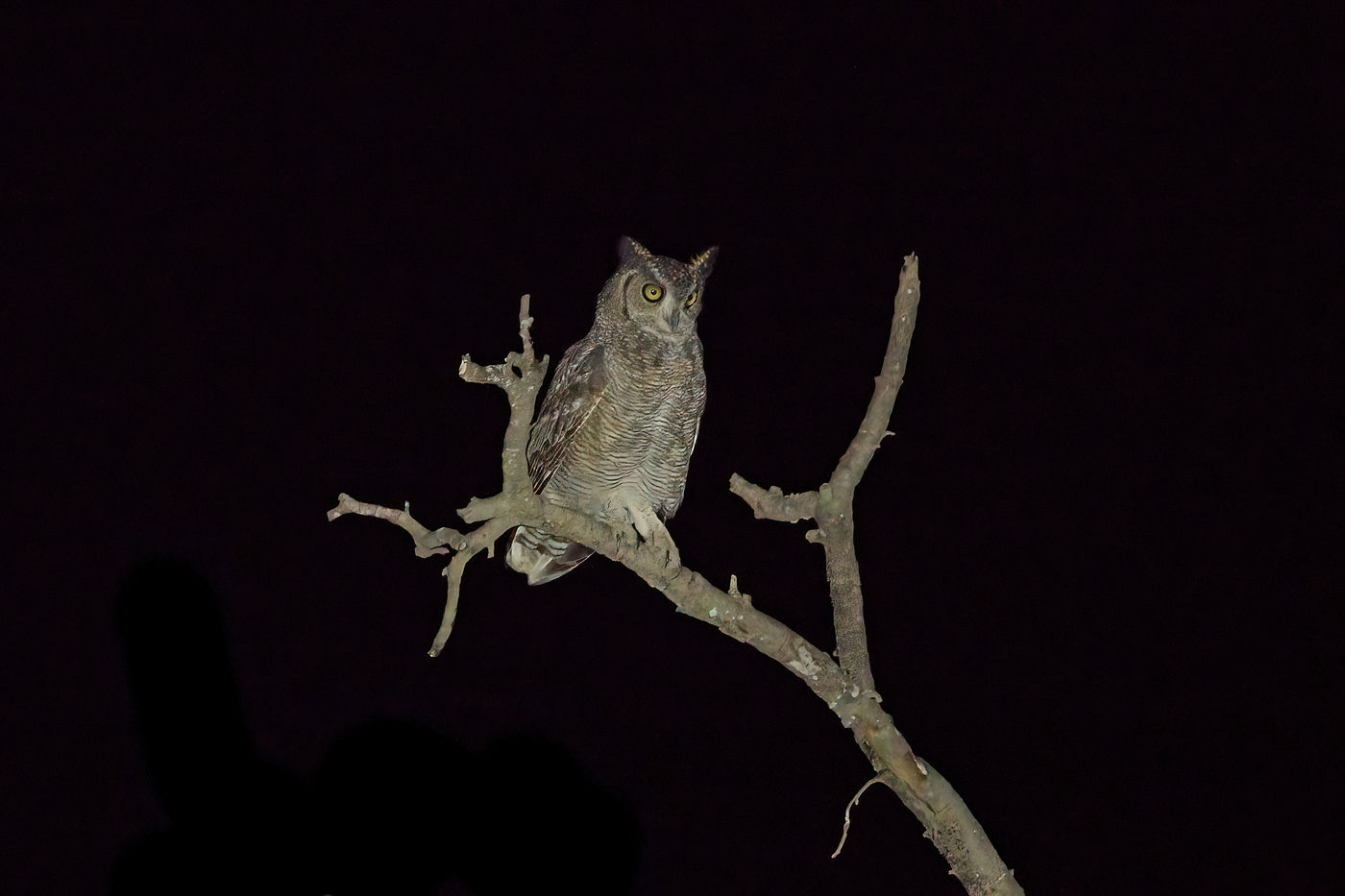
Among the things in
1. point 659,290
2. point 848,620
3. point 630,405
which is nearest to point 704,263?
point 659,290

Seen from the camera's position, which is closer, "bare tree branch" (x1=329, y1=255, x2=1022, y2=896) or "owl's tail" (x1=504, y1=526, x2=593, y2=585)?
"bare tree branch" (x1=329, y1=255, x2=1022, y2=896)

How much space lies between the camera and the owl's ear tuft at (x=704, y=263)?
2162 mm

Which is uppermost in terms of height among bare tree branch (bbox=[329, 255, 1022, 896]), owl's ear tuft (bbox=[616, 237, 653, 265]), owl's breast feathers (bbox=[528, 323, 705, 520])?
owl's ear tuft (bbox=[616, 237, 653, 265])

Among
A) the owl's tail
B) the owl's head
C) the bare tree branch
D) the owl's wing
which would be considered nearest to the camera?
the bare tree branch

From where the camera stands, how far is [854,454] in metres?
2.02


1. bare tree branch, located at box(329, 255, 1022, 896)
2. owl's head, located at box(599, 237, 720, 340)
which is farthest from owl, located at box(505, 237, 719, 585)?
bare tree branch, located at box(329, 255, 1022, 896)

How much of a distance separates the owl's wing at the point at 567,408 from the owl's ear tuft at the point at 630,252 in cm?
21

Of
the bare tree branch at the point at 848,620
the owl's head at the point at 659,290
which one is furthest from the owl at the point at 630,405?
the bare tree branch at the point at 848,620

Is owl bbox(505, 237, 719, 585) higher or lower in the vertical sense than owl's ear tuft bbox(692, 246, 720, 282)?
lower

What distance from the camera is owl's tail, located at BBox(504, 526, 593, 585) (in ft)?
7.84

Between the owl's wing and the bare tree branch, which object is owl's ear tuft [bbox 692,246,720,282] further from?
the bare tree branch

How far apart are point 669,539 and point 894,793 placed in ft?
2.21

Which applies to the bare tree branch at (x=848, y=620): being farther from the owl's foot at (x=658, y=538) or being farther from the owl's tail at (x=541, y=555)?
the owl's tail at (x=541, y=555)

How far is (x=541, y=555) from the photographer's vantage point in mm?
2461
